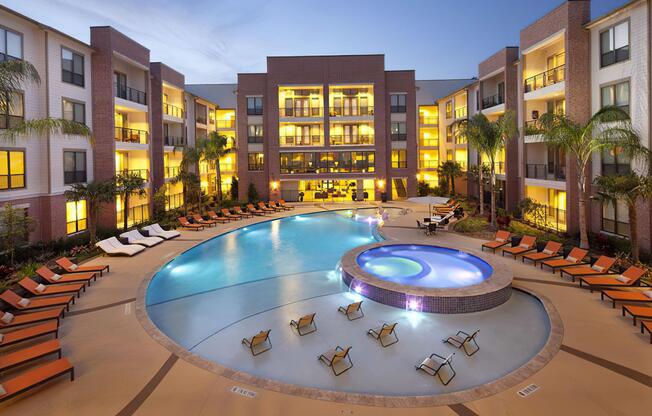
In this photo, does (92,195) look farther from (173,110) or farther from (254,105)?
(254,105)

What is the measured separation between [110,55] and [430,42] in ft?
440

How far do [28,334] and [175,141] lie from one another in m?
27.0

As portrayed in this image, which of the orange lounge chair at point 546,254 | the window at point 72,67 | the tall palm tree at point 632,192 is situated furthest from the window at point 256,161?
the tall palm tree at point 632,192

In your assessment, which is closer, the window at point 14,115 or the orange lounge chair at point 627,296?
the orange lounge chair at point 627,296

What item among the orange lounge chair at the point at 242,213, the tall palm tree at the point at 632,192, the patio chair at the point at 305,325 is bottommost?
the patio chair at the point at 305,325

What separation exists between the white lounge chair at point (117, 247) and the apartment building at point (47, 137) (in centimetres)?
346

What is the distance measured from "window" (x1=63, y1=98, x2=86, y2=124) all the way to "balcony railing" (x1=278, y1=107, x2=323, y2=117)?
65.9 feet

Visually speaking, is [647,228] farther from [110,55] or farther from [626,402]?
[110,55]

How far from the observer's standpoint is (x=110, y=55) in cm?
2253

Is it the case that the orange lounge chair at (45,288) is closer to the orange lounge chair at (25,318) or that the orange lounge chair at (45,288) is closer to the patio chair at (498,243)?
the orange lounge chair at (25,318)

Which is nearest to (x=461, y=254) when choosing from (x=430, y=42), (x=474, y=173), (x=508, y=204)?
(x=508, y=204)

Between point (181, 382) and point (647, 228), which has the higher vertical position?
point (647, 228)

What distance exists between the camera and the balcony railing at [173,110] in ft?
101

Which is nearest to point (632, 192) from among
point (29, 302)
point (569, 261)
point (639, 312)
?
point (569, 261)
